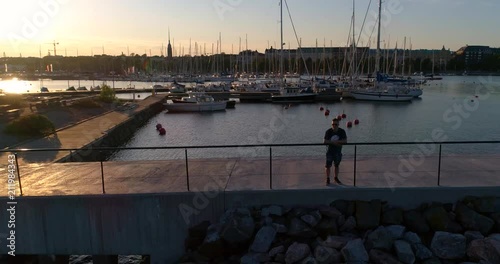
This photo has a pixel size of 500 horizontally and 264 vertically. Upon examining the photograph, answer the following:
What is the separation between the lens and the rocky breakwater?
27.1ft

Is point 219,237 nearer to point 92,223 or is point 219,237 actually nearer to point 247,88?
point 92,223

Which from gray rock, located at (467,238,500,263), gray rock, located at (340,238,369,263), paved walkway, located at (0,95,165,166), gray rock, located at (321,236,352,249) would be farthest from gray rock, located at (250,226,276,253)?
paved walkway, located at (0,95,165,166)

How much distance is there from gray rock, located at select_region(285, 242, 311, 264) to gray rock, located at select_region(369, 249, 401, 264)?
1318 millimetres

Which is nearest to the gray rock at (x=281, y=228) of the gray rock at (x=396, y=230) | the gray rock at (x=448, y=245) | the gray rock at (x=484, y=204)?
the gray rock at (x=396, y=230)

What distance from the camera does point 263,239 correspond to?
8.73m

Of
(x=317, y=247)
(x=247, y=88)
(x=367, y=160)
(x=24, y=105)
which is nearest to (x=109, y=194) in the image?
(x=317, y=247)

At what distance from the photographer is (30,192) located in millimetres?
9664

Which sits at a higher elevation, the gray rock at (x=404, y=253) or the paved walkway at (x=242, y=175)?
the paved walkway at (x=242, y=175)

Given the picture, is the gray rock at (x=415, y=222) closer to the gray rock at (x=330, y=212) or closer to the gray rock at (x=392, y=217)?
the gray rock at (x=392, y=217)

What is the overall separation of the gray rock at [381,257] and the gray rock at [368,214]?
803 mm

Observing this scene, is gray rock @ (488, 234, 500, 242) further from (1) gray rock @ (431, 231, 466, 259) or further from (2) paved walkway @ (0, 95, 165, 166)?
(2) paved walkway @ (0, 95, 165, 166)

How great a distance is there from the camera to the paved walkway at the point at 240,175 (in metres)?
9.66

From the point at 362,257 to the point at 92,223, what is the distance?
6.08m

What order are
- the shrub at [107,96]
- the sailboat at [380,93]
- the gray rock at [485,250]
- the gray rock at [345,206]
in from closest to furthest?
the gray rock at [485,250] < the gray rock at [345,206] < the shrub at [107,96] < the sailboat at [380,93]
